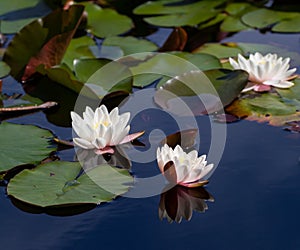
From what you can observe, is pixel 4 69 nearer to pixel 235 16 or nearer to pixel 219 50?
pixel 219 50

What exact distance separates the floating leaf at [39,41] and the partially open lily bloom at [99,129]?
572mm

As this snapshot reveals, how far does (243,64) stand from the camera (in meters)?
1.90

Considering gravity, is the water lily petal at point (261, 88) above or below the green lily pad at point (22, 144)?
below

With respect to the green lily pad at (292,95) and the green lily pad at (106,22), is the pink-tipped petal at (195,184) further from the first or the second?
the green lily pad at (106,22)

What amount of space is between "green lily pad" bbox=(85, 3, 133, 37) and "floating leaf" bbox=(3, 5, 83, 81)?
381 mm

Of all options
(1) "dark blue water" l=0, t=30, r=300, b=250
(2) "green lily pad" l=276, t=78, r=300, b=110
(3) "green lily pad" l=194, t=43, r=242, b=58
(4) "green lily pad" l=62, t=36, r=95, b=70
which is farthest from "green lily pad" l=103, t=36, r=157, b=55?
(1) "dark blue water" l=0, t=30, r=300, b=250

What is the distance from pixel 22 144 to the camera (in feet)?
5.12

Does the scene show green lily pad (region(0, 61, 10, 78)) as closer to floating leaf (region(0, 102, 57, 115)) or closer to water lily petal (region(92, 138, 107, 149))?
floating leaf (region(0, 102, 57, 115))

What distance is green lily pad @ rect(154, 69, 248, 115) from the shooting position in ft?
5.83

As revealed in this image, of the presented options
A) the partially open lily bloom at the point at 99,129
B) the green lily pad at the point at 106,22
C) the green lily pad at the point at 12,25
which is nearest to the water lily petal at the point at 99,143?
the partially open lily bloom at the point at 99,129

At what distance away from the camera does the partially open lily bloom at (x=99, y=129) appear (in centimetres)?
150

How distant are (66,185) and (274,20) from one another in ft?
5.03

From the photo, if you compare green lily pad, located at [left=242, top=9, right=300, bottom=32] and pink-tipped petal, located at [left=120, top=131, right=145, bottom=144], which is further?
green lily pad, located at [left=242, top=9, right=300, bottom=32]

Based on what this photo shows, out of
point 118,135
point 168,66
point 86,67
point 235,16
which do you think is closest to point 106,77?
point 86,67
